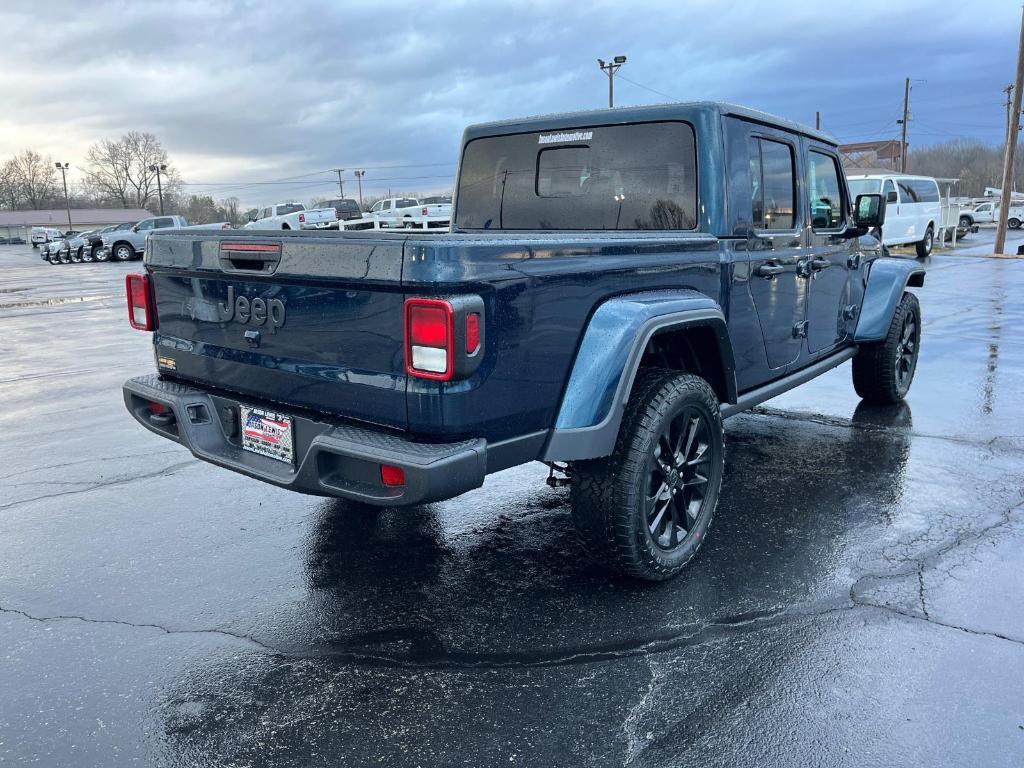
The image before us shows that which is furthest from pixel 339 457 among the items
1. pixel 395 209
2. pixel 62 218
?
pixel 62 218

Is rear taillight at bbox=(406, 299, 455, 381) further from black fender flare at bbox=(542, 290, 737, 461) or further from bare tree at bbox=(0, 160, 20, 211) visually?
bare tree at bbox=(0, 160, 20, 211)

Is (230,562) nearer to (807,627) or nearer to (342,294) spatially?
(342,294)

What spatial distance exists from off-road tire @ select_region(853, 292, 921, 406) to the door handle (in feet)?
6.82

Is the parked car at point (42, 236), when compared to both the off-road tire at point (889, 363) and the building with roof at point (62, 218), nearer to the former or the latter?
the building with roof at point (62, 218)

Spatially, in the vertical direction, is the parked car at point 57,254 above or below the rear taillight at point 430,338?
below

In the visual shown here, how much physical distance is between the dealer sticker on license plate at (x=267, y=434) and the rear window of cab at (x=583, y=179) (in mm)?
1936

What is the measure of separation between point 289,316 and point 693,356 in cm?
184

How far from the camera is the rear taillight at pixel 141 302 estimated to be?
12.5 feet

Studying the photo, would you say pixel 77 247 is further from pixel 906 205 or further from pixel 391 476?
pixel 391 476

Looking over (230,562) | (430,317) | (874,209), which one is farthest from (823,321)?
(230,562)

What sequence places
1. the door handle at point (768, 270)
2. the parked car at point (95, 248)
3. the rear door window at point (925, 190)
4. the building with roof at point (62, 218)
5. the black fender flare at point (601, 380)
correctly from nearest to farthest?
1. the black fender flare at point (601, 380)
2. the door handle at point (768, 270)
3. the rear door window at point (925, 190)
4. the parked car at point (95, 248)
5. the building with roof at point (62, 218)

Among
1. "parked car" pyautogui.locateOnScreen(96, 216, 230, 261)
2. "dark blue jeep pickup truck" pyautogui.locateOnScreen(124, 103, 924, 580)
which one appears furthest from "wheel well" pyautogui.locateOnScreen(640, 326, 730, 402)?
"parked car" pyautogui.locateOnScreen(96, 216, 230, 261)

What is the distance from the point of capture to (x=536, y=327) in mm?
2875

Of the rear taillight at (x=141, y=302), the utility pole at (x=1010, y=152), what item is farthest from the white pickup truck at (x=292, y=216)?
the rear taillight at (x=141, y=302)
